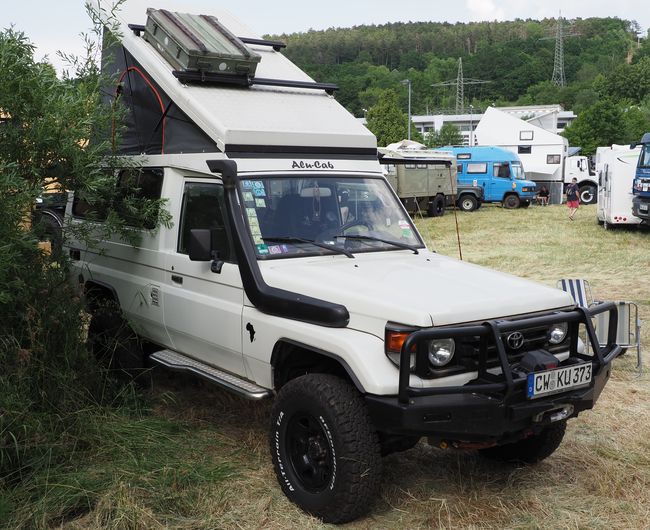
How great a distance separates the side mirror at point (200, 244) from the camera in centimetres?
483

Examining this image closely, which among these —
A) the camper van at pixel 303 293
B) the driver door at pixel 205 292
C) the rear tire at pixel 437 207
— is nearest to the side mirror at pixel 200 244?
the camper van at pixel 303 293

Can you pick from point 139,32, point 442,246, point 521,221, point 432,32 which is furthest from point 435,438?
point 432,32

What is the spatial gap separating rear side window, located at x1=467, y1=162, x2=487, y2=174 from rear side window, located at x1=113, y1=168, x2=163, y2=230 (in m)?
27.5

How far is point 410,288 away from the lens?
4.36m

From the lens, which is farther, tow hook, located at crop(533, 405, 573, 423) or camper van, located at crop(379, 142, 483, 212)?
camper van, located at crop(379, 142, 483, 212)

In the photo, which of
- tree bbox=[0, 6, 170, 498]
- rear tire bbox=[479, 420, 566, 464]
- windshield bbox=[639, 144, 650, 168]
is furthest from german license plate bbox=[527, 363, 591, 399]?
windshield bbox=[639, 144, 650, 168]

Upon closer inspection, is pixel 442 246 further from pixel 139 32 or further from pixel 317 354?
pixel 317 354

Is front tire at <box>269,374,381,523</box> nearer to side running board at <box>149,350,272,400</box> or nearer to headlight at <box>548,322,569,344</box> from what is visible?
side running board at <box>149,350,272,400</box>

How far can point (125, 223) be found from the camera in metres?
5.88

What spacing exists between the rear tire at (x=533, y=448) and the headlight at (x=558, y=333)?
0.64m

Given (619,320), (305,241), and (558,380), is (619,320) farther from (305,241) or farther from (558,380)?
(305,241)

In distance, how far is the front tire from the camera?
398cm

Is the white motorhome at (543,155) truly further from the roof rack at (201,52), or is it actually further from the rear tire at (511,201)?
the roof rack at (201,52)

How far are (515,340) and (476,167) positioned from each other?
95.4ft
